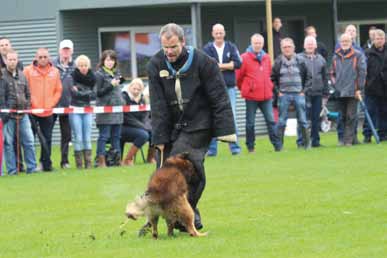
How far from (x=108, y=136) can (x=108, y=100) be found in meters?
0.63

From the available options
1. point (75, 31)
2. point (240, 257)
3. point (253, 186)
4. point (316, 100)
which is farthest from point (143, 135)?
point (240, 257)

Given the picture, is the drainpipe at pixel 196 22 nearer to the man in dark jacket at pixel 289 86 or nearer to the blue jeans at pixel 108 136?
the man in dark jacket at pixel 289 86

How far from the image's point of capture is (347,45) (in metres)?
21.3

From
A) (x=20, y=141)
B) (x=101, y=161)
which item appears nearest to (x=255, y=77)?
(x=101, y=161)

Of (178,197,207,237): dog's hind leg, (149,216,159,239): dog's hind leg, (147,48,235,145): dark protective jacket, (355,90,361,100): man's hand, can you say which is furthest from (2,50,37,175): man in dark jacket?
(178,197,207,237): dog's hind leg

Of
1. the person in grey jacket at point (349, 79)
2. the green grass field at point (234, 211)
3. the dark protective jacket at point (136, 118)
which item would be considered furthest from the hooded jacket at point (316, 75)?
the dark protective jacket at point (136, 118)

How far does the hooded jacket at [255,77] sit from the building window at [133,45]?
25.8 feet

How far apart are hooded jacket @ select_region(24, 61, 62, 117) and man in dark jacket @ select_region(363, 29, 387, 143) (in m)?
6.69

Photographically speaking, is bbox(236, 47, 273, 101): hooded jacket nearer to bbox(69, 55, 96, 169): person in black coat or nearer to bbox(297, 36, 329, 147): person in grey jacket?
bbox(297, 36, 329, 147): person in grey jacket

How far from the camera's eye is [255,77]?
20406 mm

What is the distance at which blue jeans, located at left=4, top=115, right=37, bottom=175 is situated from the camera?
18109mm

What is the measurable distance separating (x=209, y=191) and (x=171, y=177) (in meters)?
4.27

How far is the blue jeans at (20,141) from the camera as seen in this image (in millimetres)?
18109

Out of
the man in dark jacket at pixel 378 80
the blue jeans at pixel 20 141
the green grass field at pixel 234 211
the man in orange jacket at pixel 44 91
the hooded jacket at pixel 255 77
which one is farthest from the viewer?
the man in dark jacket at pixel 378 80
